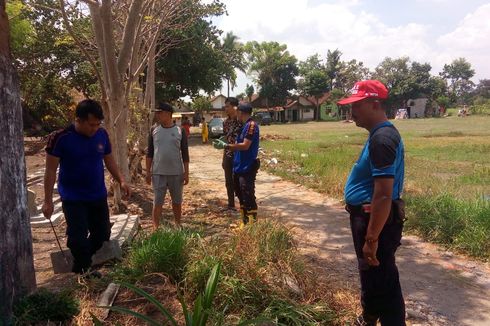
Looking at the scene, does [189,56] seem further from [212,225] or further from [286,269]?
[286,269]

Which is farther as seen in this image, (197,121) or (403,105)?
(403,105)

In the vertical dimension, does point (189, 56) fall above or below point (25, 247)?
above

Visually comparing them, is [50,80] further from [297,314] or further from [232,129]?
[297,314]

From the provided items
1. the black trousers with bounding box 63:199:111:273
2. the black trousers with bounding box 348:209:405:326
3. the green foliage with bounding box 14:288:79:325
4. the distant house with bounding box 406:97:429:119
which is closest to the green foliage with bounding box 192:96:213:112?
the distant house with bounding box 406:97:429:119

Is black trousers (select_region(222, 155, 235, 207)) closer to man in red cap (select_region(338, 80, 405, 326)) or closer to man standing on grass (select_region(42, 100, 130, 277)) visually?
man standing on grass (select_region(42, 100, 130, 277))

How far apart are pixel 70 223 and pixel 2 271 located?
42.1 inches

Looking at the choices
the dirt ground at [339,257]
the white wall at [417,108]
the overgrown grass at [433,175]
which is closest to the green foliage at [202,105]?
the white wall at [417,108]

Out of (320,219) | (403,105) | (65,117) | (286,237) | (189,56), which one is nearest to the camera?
(286,237)

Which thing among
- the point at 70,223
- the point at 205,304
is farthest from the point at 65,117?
the point at 205,304

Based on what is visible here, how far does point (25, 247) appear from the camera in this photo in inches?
115

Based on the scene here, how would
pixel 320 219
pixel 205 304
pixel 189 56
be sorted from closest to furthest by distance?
pixel 205 304
pixel 320 219
pixel 189 56

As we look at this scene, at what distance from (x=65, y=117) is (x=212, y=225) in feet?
57.9

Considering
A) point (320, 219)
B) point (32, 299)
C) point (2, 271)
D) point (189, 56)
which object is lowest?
point (320, 219)

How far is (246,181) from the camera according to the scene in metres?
5.39
